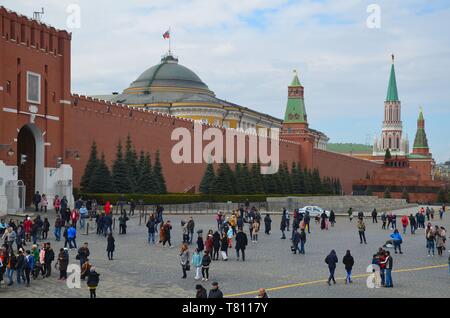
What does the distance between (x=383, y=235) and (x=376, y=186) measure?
62.6m

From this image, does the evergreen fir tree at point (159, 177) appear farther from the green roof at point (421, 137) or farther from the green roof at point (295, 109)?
the green roof at point (421, 137)

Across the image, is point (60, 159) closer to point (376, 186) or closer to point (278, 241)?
point (278, 241)

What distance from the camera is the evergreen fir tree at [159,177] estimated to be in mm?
42062

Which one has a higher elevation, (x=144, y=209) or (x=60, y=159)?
(x=60, y=159)

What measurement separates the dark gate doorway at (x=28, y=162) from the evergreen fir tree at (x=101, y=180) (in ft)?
13.2

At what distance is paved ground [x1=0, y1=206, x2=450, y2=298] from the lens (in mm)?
14938

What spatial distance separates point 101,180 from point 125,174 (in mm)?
2227

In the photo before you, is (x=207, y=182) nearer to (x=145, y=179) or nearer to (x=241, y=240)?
(x=145, y=179)

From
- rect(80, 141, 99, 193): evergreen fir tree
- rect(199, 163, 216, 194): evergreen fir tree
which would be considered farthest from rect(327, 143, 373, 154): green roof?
rect(80, 141, 99, 193): evergreen fir tree

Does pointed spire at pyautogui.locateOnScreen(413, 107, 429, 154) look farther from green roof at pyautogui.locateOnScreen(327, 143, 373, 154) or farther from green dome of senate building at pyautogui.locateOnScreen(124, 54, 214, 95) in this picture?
green dome of senate building at pyautogui.locateOnScreen(124, 54, 214, 95)

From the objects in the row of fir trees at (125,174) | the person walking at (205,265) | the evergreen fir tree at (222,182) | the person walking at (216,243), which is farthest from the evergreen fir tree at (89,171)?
the person walking at (205,265)

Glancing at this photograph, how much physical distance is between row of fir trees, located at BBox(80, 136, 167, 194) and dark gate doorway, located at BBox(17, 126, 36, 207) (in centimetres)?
383
